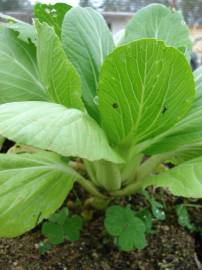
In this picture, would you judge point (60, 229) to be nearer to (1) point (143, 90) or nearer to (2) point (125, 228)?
(2) point (125, 228)

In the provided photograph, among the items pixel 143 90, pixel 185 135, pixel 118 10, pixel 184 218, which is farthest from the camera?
pixel 118 10

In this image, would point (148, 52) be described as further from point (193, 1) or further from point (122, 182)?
point (193, 1)

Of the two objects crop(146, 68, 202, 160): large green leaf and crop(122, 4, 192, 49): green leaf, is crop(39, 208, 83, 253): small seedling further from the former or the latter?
crop(122, 4, 192, 49): green leaf

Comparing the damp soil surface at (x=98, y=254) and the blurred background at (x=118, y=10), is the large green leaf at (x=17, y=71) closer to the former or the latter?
A: the damp soil surface at (x=98, y=254)

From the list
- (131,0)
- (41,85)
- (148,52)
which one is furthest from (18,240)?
(131,0)

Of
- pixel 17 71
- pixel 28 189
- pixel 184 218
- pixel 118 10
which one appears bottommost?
pixel 118 10

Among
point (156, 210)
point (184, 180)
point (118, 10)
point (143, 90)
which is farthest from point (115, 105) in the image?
point (118, 10)

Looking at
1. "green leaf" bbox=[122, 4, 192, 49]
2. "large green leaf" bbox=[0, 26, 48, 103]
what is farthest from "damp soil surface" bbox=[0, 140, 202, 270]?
"green leaf" bbox=[122, 4, 192, 49]

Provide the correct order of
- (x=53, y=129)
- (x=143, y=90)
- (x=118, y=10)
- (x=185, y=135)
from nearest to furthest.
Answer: (x=53, y=129) < (x=143, y=90) < (x=185, y=135) < (x=118, y=10)
